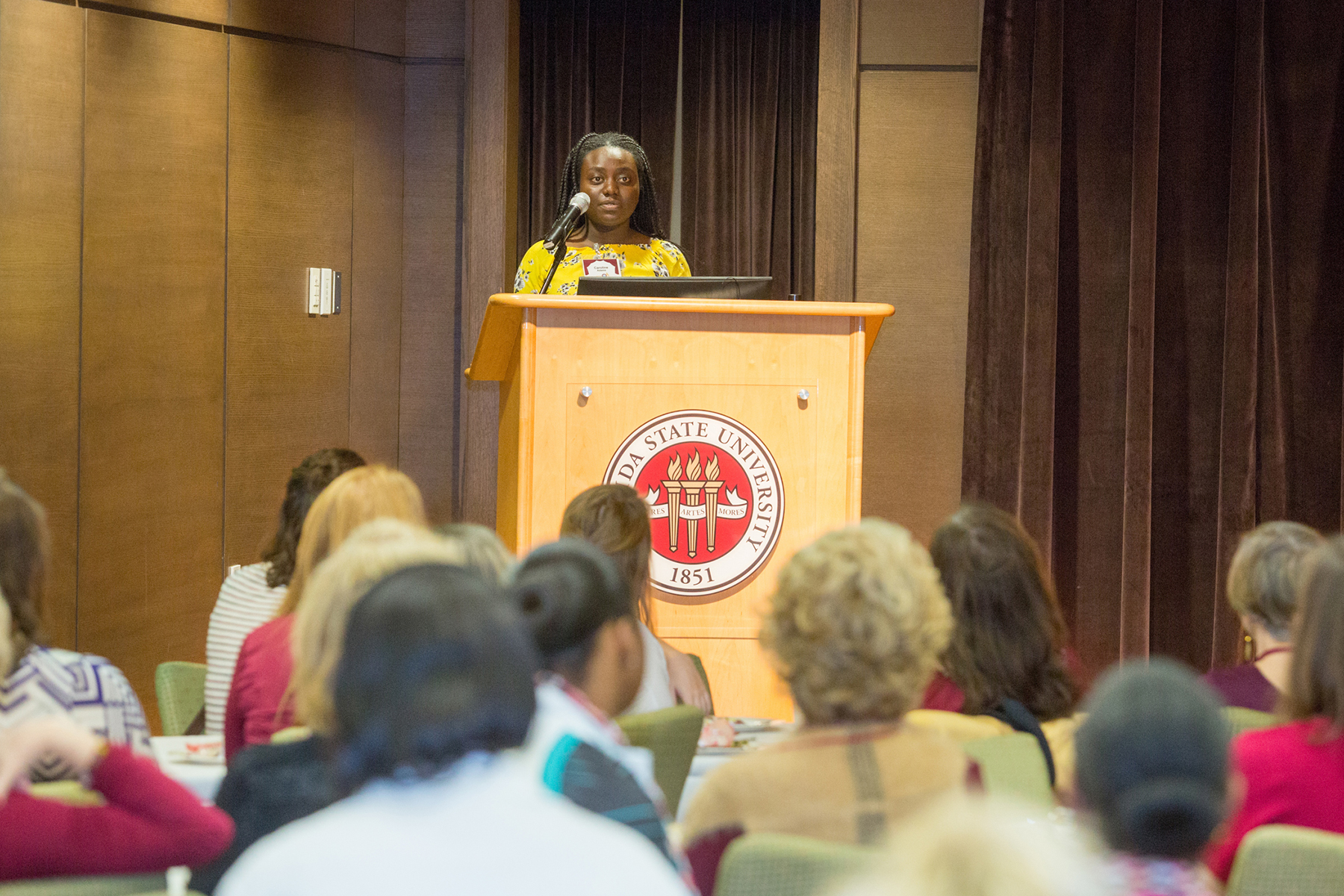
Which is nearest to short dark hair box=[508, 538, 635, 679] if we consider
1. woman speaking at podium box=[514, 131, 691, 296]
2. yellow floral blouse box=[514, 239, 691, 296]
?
yellow floral blouse box=[514, 239, 691, 296]

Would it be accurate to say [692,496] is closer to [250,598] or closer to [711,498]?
[711,498]

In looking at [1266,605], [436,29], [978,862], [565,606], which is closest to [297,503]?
[565,606]

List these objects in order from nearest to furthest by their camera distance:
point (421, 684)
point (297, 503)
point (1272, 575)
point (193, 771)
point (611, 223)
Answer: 1. point (421, 684)
2. point (193, 771)
3. point (1272, 575)
4. point (297, 503)
5. point (611, 223)

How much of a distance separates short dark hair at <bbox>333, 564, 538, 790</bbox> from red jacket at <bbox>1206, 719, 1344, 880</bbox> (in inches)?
45.2

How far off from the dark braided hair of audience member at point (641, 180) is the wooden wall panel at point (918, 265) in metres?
1.20

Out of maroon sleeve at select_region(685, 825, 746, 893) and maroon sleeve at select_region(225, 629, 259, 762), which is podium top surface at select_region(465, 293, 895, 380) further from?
maroon sleeve at select_region(685, 825, 746, 893)

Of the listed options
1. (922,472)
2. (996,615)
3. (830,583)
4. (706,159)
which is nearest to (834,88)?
(706,159)

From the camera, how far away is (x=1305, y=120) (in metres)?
5.61

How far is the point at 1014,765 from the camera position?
6.42ft

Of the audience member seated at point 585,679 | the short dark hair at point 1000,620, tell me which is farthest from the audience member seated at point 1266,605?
the audience member seated at point 585,679

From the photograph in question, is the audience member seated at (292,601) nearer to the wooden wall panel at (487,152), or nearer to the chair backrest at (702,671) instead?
the chair backrest at (702,671)

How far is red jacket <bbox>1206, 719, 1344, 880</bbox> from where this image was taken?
1827mm

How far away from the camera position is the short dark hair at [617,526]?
2.62m

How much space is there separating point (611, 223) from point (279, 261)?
5.25ft
